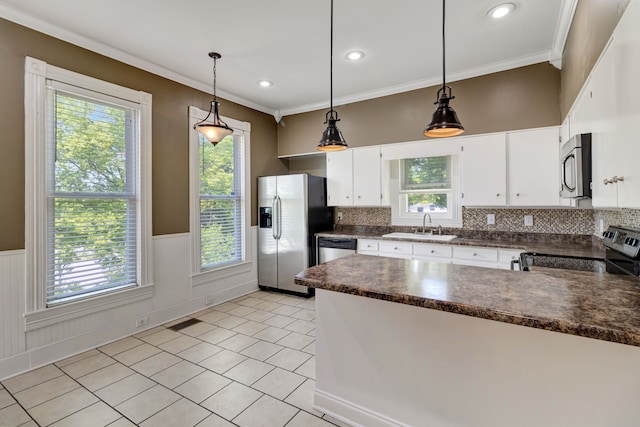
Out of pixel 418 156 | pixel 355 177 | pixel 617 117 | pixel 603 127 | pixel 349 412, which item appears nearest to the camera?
pixel 617 117

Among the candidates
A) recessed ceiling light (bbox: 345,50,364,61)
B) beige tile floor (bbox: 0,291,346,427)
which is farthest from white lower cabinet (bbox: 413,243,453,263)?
recessed ceiling light (bbox: 345,50,364,61)

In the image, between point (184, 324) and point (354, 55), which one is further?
point (184, 324)

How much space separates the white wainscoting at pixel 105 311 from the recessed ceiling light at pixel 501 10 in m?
3.79

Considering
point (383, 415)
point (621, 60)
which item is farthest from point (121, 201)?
point (621, 60)

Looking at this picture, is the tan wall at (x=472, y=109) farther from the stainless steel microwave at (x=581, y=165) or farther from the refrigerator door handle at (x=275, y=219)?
the stainless steel microwave at (x=581, y=165)

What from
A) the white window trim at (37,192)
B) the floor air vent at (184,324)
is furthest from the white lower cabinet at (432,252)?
the white window trim at (37,192)

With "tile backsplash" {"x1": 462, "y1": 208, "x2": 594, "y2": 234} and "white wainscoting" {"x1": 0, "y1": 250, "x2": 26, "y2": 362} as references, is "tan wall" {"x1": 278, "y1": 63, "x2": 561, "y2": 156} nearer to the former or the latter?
"tile backsplash" {"x1": 462, "y1": 208, "x2": 594, "y2": 234}

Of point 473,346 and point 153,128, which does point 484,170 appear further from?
point 153,128

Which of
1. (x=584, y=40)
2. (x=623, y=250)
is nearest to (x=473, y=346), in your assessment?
(x=623, y=250)

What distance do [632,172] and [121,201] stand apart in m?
3.82

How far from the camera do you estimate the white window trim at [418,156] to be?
147 inches

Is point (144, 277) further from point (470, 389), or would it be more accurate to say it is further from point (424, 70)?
point (424, 70)

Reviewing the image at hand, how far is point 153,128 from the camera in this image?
10.8ft

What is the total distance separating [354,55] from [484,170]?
197cm
